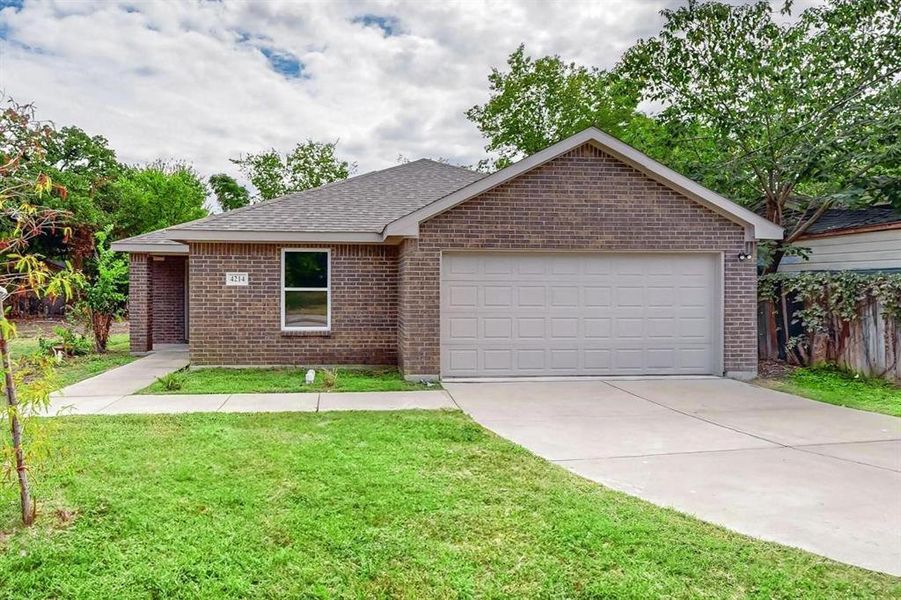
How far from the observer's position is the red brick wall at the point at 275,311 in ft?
36.1

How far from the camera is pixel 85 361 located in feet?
40.9

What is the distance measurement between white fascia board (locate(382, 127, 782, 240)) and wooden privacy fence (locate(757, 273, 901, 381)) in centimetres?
160

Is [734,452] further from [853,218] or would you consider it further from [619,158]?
[853,218]

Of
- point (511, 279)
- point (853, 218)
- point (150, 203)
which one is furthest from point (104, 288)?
point (853, 218)

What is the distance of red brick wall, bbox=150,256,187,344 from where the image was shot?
14711 mm

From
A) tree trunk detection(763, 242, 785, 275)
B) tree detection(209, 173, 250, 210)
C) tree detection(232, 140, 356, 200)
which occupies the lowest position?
tree trunk detection(763, 242, 785, 275)

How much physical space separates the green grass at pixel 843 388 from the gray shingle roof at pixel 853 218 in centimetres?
318

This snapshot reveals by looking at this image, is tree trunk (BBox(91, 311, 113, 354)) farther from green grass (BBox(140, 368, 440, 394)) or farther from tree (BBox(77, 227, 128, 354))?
green grass (BBox(140, 368, 440, 394))

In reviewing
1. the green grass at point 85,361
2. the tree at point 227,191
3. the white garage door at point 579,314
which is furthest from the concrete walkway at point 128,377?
the tree at point 227,191

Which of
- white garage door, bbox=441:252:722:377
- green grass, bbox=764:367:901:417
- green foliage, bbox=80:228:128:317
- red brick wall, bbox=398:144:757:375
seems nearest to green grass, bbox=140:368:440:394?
red brick wall, bbox=398:144:757:375

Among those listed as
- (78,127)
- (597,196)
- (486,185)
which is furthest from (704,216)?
(78,127)

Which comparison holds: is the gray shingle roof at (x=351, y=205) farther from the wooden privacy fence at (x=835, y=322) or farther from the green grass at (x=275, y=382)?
the wooden privacy fence at (x=835, y=322)

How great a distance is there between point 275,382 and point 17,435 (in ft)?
18.7

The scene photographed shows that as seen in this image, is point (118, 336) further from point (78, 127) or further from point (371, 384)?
point (78, 127)
